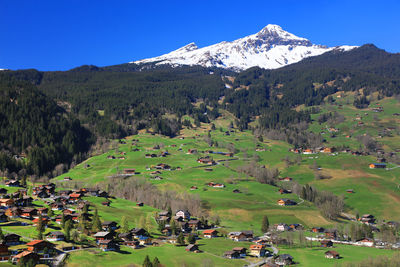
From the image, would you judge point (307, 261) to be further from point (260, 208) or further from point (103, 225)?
point (260, 208)

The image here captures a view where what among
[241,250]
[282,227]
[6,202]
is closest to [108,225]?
[6,202]

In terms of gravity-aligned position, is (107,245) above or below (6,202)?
below

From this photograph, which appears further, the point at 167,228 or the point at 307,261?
the point at 167,228

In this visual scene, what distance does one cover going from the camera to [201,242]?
115 m

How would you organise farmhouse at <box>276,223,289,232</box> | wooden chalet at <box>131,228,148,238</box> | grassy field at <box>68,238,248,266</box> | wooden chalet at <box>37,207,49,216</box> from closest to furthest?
grassy field at <box>68,238,248,266</box>, wooden chalet at <box>131,228,148,238</box>, wooden chalet at <box>37,207,49,216</box>, farmhouse at <box>276,223,289,232</box>

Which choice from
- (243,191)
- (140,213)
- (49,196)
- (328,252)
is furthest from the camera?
(243,191)

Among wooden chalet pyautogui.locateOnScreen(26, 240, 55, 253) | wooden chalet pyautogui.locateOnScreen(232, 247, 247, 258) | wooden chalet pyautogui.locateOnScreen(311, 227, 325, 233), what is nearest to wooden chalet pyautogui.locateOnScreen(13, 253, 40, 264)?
wooden chalet pyautogui.locateOnScreen(26, 240, 55, 253)

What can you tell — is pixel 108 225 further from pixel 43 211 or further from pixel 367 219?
pixel 367 219

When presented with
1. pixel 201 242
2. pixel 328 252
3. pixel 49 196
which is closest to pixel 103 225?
pixel 201 242

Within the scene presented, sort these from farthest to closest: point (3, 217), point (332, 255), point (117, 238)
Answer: point (332, 255) → point (3, 217) → point (117, 238)

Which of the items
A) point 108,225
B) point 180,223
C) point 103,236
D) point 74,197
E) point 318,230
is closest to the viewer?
point 103,236

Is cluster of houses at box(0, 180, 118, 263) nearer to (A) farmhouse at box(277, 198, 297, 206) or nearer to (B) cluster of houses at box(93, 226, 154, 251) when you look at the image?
(B) cluster of houses at box(93, 226, 154, 251)

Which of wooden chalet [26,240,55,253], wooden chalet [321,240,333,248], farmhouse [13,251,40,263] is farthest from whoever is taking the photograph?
wooden chalet [321,240,333,248]

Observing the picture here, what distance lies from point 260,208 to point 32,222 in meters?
94.3
